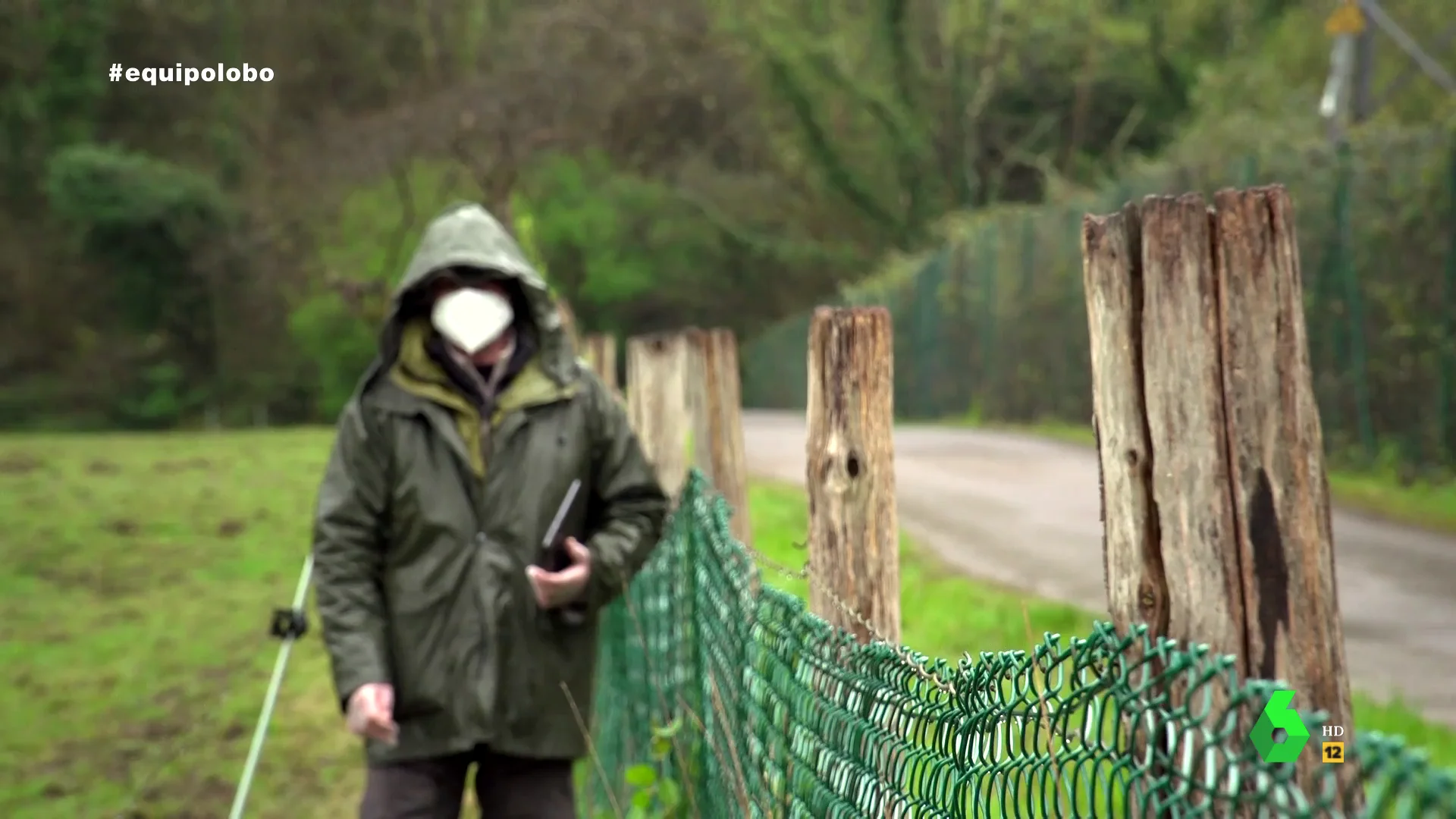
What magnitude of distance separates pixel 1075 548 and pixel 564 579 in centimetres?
682

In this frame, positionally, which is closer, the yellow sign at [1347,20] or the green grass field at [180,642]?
the green grass field at [180,642]

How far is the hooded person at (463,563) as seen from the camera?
149 inches

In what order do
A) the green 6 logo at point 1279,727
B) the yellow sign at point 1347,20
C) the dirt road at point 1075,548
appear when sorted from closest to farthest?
the green 6 logo at point 1279,727 < the dirt road at point 1075,548 < the yellow sign at point 1347,20

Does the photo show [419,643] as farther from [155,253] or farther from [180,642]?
[155,253]

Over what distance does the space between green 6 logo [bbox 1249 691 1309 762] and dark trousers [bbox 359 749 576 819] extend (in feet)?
9.17

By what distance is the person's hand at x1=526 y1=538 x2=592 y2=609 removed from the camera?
3.82 metres

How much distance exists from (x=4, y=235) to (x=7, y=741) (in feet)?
124

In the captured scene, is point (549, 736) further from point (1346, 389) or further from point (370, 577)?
point (1346, 389)

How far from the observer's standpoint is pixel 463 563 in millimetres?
3816

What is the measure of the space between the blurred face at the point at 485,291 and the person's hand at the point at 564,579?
1.60 ft

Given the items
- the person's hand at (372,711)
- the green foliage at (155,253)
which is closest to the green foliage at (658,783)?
A: the person's hand at (372,711)

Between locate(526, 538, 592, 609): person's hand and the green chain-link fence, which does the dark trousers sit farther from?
the green chain-link fence

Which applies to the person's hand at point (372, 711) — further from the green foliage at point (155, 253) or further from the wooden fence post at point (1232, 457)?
the green foliage at point (155, 253)

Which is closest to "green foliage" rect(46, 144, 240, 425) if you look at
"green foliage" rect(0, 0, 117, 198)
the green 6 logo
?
"green foliage" rect(0, 0, 117, 198)
